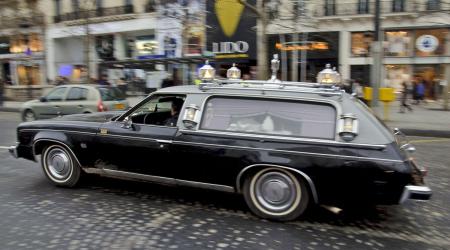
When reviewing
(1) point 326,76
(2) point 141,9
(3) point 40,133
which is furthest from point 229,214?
(2) point 141,9

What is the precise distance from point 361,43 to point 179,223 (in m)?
23.3

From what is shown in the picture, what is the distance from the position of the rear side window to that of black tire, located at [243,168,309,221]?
0.47 m

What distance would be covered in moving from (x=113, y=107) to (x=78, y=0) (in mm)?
20543

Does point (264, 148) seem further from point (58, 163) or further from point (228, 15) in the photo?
point (228, 15)

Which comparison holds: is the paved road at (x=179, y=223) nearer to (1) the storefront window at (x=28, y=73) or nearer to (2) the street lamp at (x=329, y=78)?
(2) the street lamp at (x=329, y=78)

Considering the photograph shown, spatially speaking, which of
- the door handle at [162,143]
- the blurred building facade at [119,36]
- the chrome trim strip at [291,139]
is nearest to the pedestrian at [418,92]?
the blurred building facade at [119,36]

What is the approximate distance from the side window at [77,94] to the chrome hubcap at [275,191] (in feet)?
29.1

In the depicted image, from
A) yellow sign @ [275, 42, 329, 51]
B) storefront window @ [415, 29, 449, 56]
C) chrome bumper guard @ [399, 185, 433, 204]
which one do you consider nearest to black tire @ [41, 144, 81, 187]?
chrome bumper guard @ [399, 185, 433, 204]

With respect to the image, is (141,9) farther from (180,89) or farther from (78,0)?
(180,89)

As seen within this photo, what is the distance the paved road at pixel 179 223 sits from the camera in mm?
4301

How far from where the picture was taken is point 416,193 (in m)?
4.39

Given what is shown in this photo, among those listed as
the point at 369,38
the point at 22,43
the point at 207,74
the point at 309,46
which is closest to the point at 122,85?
the point at 309,46

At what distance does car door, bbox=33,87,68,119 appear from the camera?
1317cm

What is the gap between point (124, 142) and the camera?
555 centimetres
